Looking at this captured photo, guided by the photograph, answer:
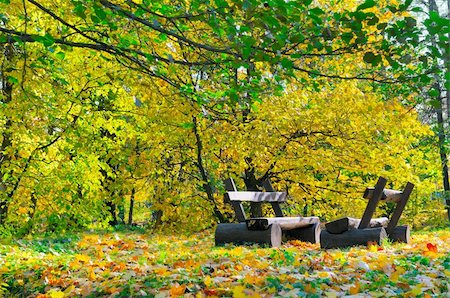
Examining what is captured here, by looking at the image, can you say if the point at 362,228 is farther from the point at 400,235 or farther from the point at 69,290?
the point at 69,290

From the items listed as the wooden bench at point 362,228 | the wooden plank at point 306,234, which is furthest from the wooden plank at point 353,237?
the wooden plank at point 306,234

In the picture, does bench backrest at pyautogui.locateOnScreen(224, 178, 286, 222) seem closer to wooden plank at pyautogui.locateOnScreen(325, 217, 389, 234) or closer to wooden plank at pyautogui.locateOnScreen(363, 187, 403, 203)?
wooden plank at pyautogui.locateOnScreen(325, 217, 389, 234)

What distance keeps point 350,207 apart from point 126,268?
8.01 meters

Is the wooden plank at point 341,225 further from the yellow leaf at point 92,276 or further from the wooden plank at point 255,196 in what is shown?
the yellow leaf at point 92,276

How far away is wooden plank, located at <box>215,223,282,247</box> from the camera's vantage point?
805 centimetres

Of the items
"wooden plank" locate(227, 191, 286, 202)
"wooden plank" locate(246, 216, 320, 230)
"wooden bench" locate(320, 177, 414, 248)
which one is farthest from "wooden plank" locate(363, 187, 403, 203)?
"wooden plank" locate(227, 191, 286, 202)

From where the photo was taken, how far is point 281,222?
849 cm

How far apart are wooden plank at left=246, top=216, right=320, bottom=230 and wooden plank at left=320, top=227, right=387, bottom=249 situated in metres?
0.72

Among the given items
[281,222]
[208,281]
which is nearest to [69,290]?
[208,281]

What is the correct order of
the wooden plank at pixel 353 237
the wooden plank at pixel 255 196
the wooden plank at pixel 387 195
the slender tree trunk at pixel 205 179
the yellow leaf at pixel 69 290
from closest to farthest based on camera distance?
1. the yellow leaf at pixel 69 290
2. the wooden plank at pixel 353 237
3. the wooden plank at pixel 387 195
4. the wooden plank at pixel 255 196
5. the slender tree trunk at pixel 205 179

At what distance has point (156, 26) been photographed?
139 inches

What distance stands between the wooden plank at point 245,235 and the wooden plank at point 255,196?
20.2 inches

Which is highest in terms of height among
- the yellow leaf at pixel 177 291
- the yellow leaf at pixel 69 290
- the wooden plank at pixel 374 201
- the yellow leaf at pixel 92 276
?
the wooden plank at pixel 374 201

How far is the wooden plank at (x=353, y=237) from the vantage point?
778 cm
